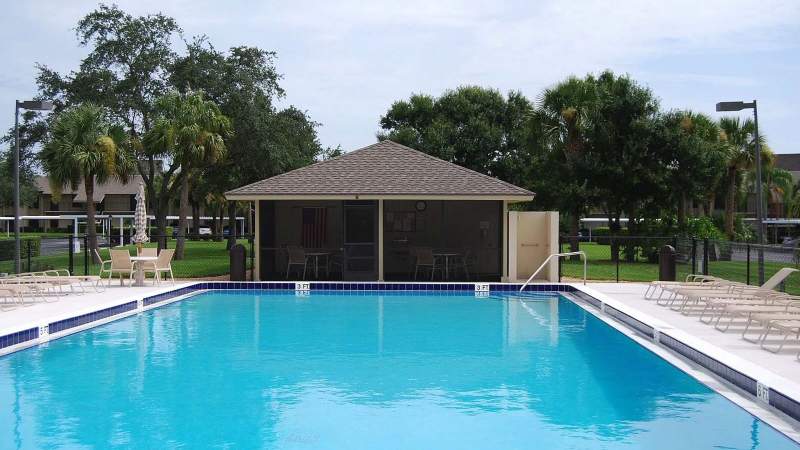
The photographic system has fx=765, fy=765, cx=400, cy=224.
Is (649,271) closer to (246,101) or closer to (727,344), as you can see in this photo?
(727,344)

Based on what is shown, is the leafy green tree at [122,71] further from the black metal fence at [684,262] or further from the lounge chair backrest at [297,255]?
the black metal fence at [684,262]

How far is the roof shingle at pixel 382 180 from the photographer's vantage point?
62.6ft

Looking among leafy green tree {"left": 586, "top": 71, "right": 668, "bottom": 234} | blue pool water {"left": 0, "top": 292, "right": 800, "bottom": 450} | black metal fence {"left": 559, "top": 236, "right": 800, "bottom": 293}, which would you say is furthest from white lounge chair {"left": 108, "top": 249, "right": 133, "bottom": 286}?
leafy green tree {"left": 586, "top": 71, "right": 668, "bottom": 234}

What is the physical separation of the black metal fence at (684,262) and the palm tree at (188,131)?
13.6m

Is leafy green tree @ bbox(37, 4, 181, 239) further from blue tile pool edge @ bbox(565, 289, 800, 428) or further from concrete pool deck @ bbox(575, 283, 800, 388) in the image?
blue tile pool edge @ bbox(565, 289, 800, 428)

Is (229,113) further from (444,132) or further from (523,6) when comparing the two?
(523,6)

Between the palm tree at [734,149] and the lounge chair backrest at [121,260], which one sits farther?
the palm tree at [734,149]

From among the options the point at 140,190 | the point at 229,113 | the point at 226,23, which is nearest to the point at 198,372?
the point at 140,190

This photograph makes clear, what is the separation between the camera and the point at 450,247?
23062mm

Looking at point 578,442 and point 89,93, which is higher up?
point 89,93

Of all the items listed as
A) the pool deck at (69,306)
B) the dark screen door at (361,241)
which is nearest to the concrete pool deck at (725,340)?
the dark screen door at (361,241)

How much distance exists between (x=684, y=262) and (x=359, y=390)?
2190cm

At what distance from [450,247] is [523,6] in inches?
297

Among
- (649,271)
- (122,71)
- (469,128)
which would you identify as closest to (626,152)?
(649,271)
